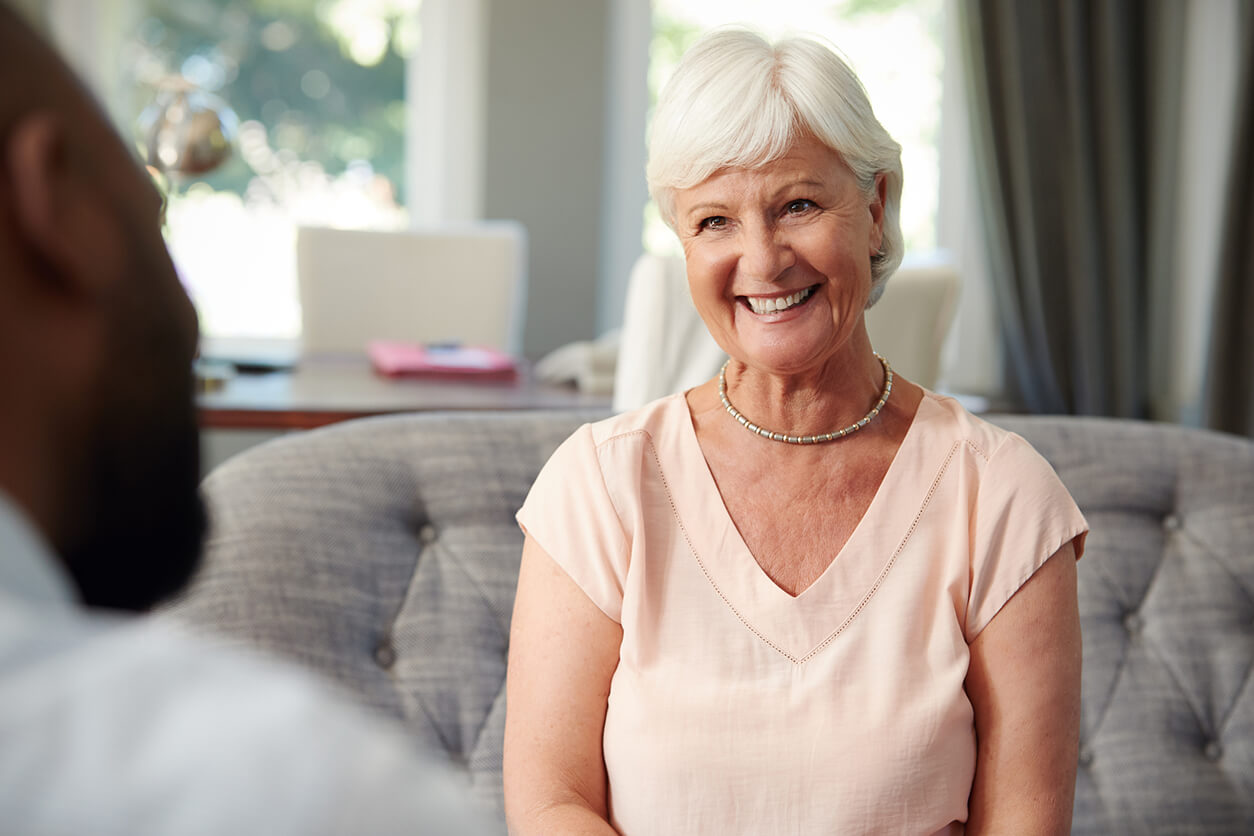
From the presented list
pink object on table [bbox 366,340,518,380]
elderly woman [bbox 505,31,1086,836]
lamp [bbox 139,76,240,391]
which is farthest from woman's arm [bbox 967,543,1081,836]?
lamp [bbox 139,76,240,391]

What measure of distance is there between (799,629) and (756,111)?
53 centimetres

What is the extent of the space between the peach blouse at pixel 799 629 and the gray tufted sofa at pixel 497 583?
0.27 metres

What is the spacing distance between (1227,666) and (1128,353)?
103 inches

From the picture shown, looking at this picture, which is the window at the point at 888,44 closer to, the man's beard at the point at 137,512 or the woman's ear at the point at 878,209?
the woman's ear at the point at 878,209

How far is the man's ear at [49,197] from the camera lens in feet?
1.13

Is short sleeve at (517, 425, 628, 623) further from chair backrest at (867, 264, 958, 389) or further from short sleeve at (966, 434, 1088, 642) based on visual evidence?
chair backrest at (867, 264, 958, 389)

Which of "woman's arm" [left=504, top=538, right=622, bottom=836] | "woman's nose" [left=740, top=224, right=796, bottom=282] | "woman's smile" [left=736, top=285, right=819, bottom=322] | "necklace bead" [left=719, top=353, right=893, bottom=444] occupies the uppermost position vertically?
"woman's nose" [left=740, top=224, right=796, bottom=282]

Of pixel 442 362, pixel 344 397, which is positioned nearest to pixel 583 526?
pixel 344 397

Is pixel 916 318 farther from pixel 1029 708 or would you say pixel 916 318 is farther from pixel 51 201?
pixel 51 201

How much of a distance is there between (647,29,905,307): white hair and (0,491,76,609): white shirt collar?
3.30 ft

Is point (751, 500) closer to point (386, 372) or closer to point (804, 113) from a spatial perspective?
point (804, 113)

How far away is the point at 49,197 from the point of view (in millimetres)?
345

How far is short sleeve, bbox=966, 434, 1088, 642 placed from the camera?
1.24 m

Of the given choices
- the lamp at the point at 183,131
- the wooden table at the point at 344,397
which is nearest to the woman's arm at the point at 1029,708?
the wooden table at the point at 344,397
